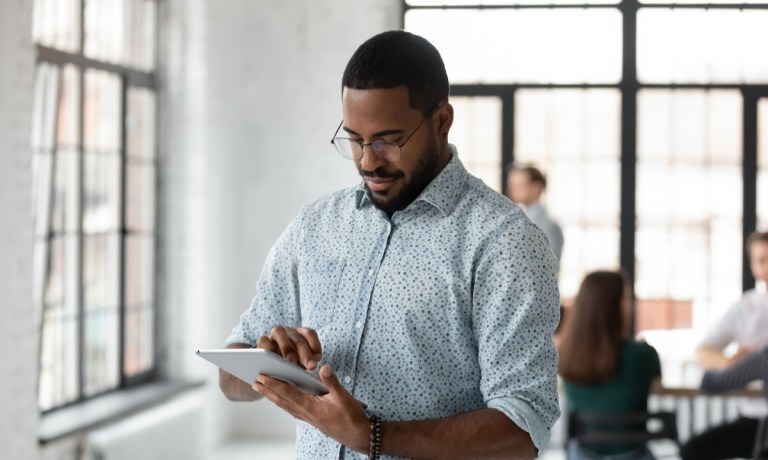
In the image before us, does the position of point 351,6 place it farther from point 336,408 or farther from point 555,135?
point 336,408

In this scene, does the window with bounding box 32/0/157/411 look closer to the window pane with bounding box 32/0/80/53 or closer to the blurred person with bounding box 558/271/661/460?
the window pane with bounding box 32/0/80/53

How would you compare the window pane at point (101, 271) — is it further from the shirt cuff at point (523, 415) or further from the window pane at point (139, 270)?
the shirt cuff at point (523, 415)

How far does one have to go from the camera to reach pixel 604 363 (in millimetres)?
4277

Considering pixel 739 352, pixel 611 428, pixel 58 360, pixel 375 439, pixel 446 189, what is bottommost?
pixel 611 428

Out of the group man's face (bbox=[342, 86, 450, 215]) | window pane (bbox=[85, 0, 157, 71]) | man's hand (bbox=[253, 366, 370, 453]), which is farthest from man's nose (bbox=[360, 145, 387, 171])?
window pane (bbox=[85, 0, 157, 71])

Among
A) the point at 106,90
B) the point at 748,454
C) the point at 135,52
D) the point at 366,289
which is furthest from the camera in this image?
the point at 135,52

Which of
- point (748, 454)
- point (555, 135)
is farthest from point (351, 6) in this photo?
point (748, 454)

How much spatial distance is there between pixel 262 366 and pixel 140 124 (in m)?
5.06

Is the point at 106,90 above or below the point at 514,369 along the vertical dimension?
above

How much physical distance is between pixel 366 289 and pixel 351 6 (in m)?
6.02

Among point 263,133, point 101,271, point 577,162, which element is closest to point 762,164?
point 577,162

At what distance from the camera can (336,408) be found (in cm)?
176

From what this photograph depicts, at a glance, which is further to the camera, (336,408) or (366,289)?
(366,289)

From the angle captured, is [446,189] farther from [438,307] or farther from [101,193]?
[101,193]
